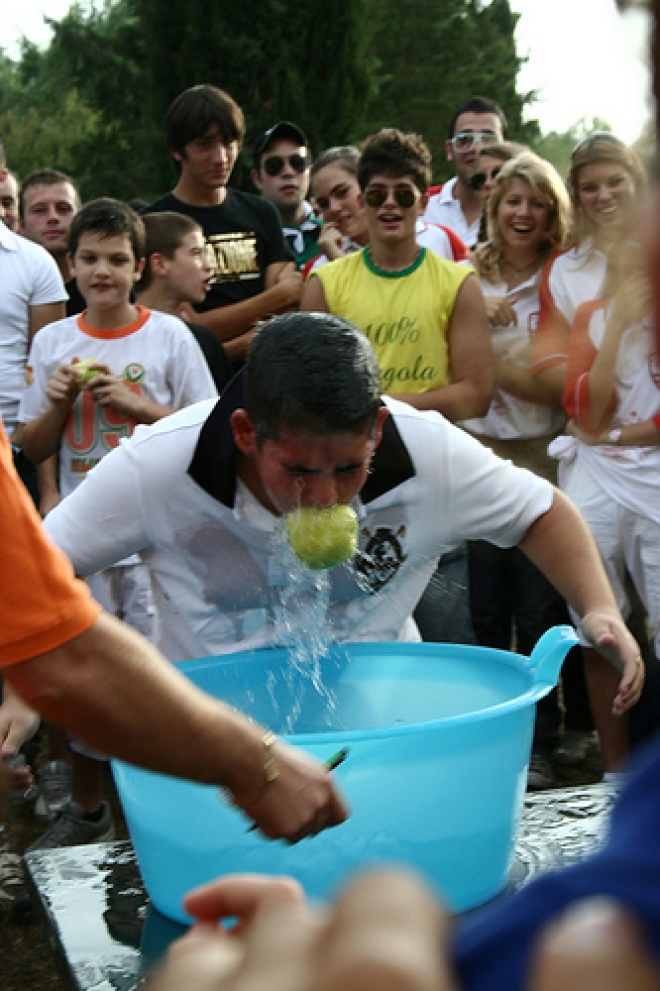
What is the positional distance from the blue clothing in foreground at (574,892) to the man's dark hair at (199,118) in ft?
14.2

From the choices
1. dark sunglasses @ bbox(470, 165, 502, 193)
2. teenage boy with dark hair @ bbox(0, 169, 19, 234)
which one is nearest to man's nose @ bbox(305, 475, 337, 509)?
dark sunglasses @ bbox(470, 165, 502, 193)

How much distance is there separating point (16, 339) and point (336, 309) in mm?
1167

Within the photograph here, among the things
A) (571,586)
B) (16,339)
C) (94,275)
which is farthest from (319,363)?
(16,339)

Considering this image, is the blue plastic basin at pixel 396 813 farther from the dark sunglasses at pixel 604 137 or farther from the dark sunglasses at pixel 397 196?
the dark sunglasses at pixel 397 196

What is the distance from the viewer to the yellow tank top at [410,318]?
13.0 feet

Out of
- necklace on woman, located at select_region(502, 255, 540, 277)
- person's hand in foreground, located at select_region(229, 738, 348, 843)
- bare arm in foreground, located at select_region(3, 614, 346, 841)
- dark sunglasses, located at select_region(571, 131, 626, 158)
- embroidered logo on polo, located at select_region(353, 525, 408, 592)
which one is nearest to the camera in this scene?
dark sunglasses, located at select_region(571, 131, 626, 158)

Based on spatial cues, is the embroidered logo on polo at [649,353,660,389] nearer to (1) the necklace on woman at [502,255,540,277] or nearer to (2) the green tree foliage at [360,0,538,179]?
(1) the necklace on woman at [502,255,540,277]

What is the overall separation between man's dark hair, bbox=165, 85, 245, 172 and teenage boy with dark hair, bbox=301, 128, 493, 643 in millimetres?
752

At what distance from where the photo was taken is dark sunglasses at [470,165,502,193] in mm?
4906

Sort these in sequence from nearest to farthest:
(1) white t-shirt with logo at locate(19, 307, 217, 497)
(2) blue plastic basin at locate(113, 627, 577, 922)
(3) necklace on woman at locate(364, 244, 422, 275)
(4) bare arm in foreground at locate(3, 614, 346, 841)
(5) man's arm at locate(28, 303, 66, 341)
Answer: (4) bare arm in foreground at locate(3, 614, 346, 841) → (2) blue plastic basin at locate(113, 627, 577, 922) → (1) white t-shirt with logo at locate(19, 307, 217, 497) → (3) necklace on woman at locate(364, 244, 422, 275) → (5) man's arm at locate(28, 303, 66, 341)

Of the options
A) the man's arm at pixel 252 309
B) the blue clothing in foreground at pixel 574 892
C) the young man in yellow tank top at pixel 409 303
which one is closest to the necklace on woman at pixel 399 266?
the young man in yellow tank top at pixel 409 303

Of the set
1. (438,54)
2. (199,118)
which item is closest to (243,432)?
(199,118)

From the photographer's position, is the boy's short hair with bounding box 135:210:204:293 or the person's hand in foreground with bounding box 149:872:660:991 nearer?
the person's hand in foreground with bounding box 149:872:660:991

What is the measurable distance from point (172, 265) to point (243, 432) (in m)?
2.19
